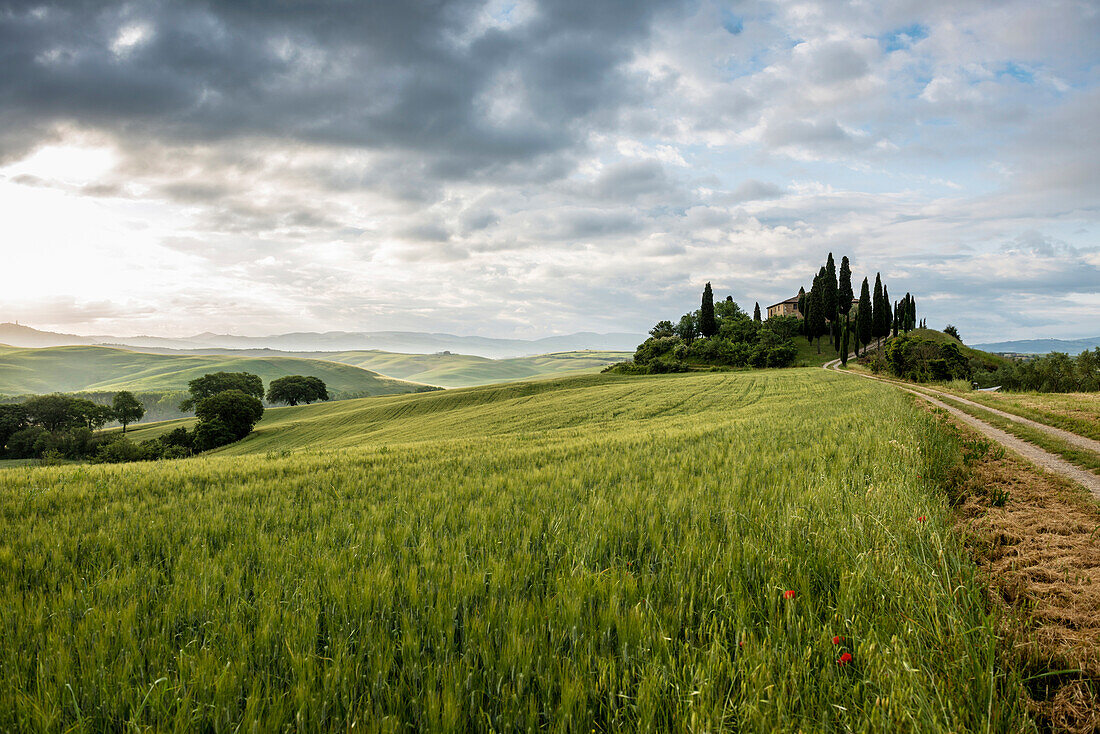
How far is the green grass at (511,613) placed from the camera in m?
2.08

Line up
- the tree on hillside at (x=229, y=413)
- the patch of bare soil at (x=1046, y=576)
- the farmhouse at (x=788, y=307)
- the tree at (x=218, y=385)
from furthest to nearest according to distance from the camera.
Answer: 1. the farmhouse at (x=788, y=307)
2. the tree at (x=218, y=385)
3. the tree on hillside at (x=229, y=413)
4. the patch of bare soil at (x=1046, y=576)

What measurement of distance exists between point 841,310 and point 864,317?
981 centimetres

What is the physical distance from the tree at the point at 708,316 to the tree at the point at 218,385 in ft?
347

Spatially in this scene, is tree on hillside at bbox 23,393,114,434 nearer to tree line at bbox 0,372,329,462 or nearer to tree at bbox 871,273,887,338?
tree line at bbox 0,372,329,462

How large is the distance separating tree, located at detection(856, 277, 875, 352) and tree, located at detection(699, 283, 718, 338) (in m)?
29.9

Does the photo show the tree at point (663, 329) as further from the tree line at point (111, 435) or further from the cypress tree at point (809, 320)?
the tree line at point (111, 435)

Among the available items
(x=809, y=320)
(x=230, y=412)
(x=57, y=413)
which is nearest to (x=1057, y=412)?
(x=230, y=412)

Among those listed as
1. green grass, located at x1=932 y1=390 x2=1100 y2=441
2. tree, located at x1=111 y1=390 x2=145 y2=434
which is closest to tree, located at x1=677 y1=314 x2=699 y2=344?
green grass, located at x1=932 y1=390 x2=1100 y2=441

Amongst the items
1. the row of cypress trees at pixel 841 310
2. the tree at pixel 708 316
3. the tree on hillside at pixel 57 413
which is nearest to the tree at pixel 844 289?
the row of cypress trees at pixel 841 310

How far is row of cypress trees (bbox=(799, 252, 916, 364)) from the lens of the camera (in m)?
95.6

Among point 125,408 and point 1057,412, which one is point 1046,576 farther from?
point 125,408

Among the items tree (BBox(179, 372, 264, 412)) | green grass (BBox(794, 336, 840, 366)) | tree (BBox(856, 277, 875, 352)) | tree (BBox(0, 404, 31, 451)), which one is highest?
tree (BBox(856, 277, 875, 352))

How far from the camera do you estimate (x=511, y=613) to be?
9.04 ft

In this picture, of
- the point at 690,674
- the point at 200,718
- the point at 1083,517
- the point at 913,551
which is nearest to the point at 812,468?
the point at 1083,517
